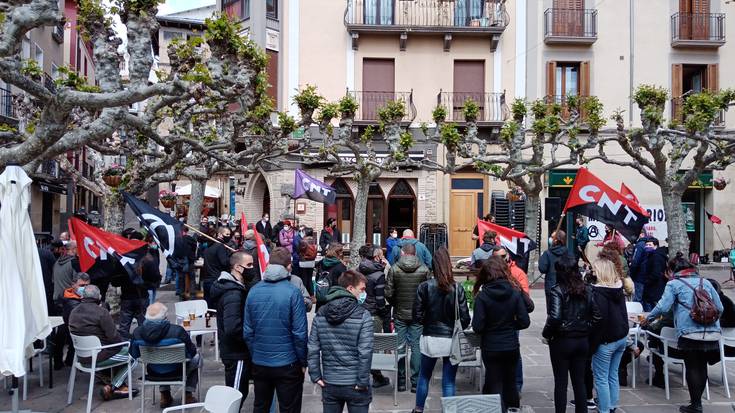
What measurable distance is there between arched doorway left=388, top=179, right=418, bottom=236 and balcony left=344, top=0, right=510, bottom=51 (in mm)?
5472

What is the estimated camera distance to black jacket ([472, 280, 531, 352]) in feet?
19.3

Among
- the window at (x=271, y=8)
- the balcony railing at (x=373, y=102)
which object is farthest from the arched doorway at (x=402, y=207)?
the window at (x=271, y=8)

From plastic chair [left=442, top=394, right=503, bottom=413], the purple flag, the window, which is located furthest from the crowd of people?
the window

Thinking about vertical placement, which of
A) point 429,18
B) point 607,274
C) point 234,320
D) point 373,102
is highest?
point 429,18

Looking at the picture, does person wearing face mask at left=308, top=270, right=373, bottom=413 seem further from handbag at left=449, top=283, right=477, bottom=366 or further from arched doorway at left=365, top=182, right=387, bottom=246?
arched doorway at left=365, top=182, right=387, bottom=246

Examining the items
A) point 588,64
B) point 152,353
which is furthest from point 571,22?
point 152,353

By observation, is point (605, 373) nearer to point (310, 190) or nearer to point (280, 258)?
point (280, 258)

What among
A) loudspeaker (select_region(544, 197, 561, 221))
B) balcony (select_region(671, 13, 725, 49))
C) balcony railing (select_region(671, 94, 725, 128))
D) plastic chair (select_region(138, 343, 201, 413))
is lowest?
plastic chair (select_region(138, 343, 201, 413))

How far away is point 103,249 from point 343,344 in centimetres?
444

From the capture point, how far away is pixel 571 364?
610 cm

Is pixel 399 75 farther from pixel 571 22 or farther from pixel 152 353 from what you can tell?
pixel 152 353

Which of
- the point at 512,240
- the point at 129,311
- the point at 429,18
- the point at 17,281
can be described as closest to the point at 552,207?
the point at 512,240

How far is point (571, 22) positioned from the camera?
74.8 ft

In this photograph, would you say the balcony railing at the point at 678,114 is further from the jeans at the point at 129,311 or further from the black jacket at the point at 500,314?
the jeans at the point at 129,311
